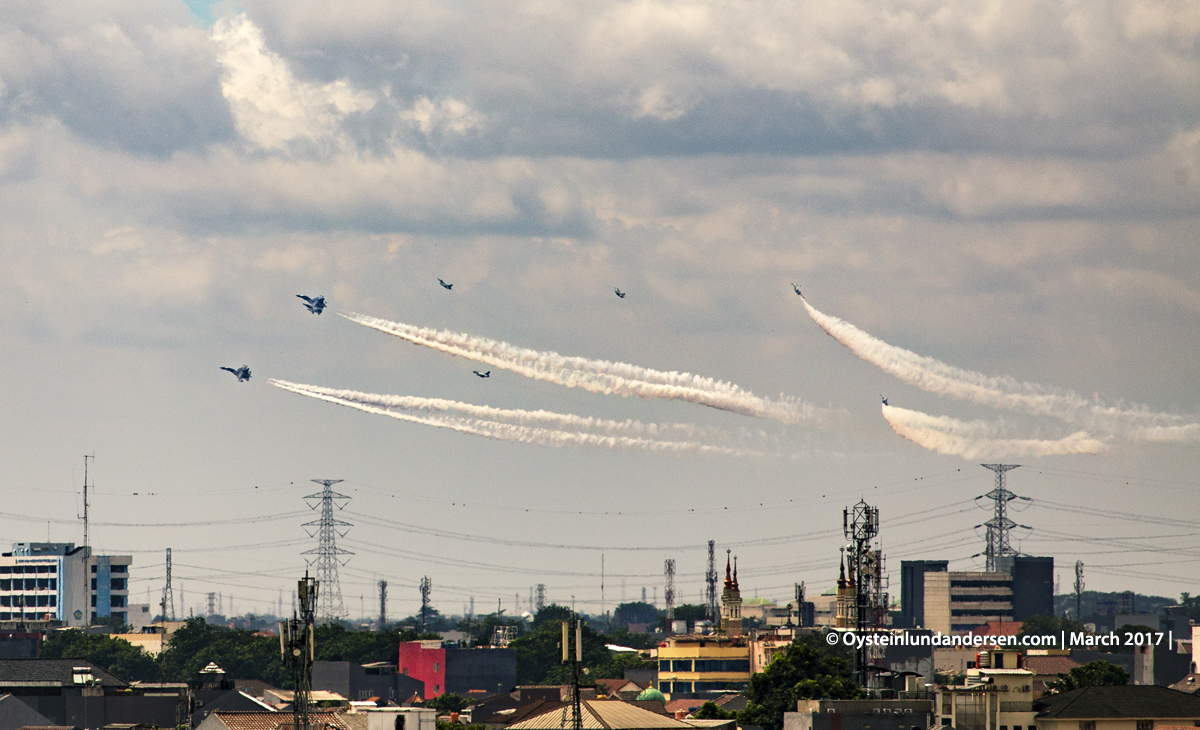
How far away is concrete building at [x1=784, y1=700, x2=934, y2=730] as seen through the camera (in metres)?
130

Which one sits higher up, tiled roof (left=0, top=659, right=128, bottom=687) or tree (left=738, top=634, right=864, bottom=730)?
tiled roof (left=0, top=659, right=128, bottom=687)

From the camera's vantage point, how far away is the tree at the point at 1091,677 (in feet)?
545

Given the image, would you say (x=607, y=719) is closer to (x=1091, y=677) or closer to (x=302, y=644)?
(x=302, y=644)

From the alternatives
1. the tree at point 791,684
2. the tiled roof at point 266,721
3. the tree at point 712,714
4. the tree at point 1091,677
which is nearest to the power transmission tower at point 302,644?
the tiled roof at point 266,721

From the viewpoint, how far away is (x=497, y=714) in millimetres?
175250

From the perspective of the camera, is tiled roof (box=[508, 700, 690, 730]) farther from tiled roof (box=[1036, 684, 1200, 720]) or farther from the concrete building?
tiled roof (box=[1036, 684, 1200, 720])

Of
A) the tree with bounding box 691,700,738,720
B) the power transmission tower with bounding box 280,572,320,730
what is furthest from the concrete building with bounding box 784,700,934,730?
the power transmission tower with bounding box 280,572,320,730

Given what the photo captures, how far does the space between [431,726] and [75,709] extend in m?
44.9

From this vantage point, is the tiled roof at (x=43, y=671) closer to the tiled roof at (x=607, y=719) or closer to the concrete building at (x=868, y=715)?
the tiled roof at (x=607, y=719)

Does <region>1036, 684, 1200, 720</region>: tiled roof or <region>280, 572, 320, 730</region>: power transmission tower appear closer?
A: <region>280, 572, 320, 730</region>: power transmission tower

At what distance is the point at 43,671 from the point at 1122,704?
3647 inches

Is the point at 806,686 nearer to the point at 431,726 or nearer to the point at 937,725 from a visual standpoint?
the point at 937,725

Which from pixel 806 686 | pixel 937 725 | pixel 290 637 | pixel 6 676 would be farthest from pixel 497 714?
pixel 290 637

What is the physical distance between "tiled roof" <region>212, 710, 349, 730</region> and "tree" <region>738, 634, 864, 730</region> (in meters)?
59.1
